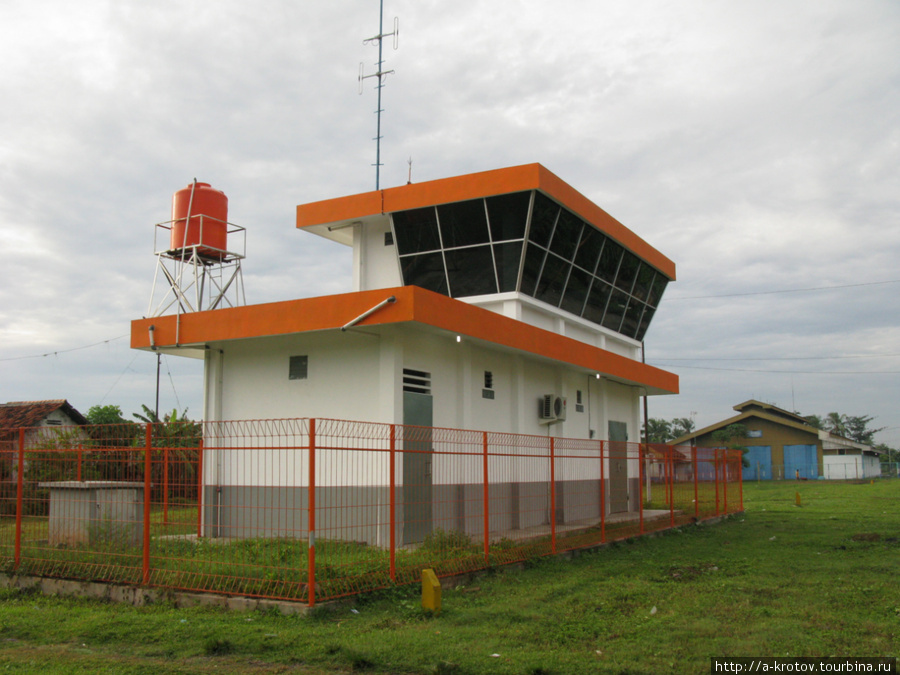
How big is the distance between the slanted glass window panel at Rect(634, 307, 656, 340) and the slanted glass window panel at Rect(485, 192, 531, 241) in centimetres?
1006

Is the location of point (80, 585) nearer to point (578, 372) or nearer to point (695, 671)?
point (695, 671)

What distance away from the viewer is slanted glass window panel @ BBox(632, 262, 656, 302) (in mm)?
24641

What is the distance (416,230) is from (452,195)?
1305mm

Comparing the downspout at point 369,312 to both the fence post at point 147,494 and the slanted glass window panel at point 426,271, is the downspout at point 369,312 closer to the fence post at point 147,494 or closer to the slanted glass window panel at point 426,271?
the fence post at point 147,494

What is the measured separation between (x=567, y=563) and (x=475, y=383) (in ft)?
15.2

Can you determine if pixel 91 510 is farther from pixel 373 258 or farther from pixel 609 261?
pixel 609 261

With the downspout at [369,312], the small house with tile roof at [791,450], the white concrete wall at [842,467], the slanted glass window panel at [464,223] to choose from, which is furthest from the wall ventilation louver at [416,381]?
the white concrete wall at [842,467]

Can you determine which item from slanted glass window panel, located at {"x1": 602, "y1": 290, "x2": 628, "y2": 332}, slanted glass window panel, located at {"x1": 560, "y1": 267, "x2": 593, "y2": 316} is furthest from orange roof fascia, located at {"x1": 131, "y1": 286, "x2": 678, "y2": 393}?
slanted glass window panel, located at {"x1": 602, "y1": 290, "x2": 628, "y2": 332}

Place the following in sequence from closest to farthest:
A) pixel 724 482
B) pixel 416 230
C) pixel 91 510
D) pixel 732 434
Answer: pixel 91 510
pixel 416 230
pixel 724 482
pixel 732 434

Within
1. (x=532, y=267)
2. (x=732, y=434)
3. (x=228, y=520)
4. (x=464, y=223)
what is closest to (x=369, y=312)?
(x=464, y=223)

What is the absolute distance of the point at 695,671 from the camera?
6766 millimetres

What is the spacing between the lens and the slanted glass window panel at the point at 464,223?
17.5 metres

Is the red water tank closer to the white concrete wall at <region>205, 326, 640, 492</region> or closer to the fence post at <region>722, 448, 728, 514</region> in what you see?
the white concrete wall at <region>205, 326, 640, 492</region>

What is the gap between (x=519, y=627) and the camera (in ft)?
27.7
